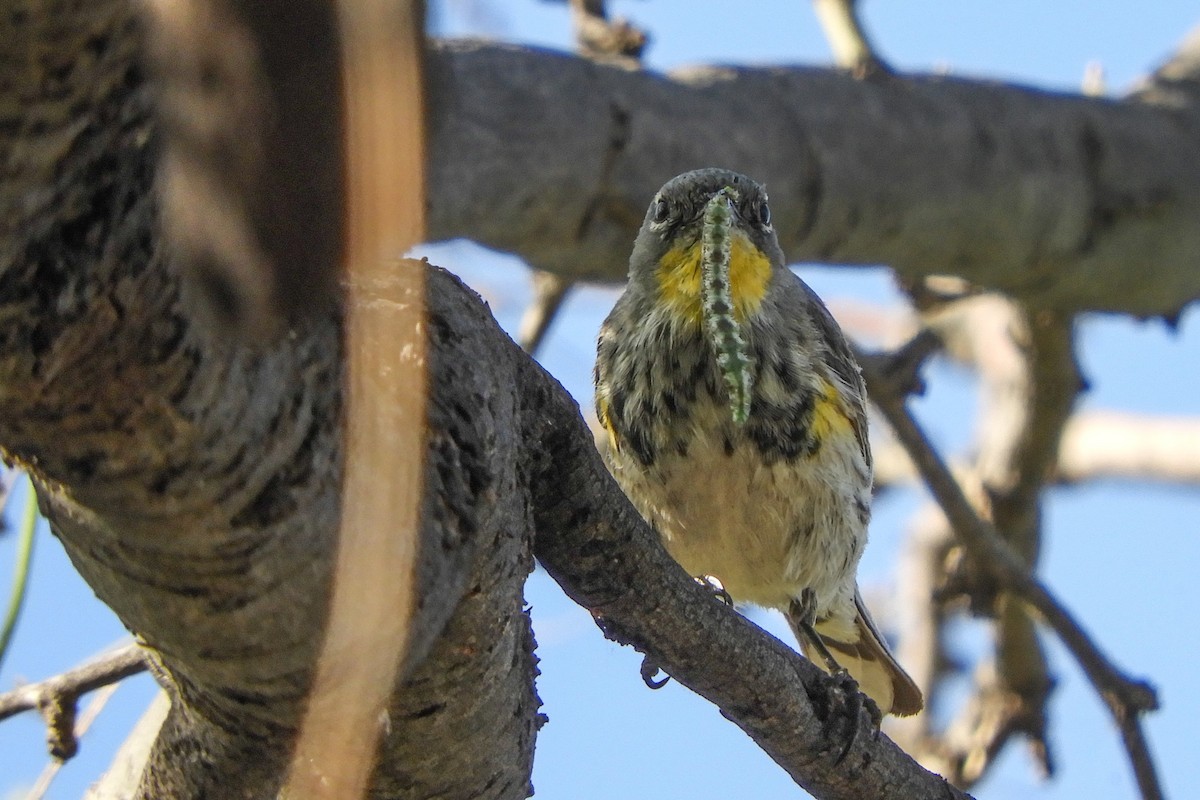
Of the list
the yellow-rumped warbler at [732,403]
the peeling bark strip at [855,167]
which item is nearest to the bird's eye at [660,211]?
the yellow-rumped warbler at [732,403]

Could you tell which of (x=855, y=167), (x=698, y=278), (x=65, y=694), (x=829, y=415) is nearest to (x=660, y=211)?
(x=698, y=278)

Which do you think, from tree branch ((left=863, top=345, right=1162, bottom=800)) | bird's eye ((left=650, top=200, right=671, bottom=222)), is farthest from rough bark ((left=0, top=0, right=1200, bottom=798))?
tree branch ((left=863, top=345, right=1162, bottom=800))

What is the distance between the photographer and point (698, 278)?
3.83 m

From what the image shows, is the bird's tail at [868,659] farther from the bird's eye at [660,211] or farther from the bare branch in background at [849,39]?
the bare branch in background at [849,39]

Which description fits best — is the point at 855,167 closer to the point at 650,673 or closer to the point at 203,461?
the point at 650,673

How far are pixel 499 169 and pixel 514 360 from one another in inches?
85.1

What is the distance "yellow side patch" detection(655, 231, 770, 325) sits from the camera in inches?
151

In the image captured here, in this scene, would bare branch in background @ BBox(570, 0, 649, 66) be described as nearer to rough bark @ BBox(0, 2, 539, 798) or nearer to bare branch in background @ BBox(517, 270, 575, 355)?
bare branch in background @ BBox(517, 270, 575, 355)

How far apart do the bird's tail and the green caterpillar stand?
1101 mm

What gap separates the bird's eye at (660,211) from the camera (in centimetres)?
408

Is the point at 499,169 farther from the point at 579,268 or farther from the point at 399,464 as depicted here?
the point at 399,464

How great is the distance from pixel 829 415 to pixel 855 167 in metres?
1.52

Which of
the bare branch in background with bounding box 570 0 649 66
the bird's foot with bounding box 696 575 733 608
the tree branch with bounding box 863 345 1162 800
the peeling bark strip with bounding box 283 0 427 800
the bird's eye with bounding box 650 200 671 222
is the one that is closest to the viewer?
the peeling bark strip with bounding box 283 0 427 800

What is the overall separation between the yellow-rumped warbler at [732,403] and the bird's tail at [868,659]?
41cm
